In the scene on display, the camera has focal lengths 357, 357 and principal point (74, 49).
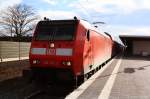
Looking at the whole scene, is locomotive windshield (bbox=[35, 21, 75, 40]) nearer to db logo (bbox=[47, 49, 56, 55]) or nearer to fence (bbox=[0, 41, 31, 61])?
db logo (bbox=[47, 49, 56, 55])

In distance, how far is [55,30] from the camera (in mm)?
13578

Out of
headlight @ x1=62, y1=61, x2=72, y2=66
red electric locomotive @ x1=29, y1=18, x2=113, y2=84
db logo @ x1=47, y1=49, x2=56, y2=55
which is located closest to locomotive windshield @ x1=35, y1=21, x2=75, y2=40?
red electric locomotive @ x1=29, y1=18, x2=113, y2=84

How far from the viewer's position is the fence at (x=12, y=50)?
115 feet

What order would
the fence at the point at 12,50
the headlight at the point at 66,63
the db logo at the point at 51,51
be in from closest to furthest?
the headlight at the point at 66,63
the db logo at the point at 51,51
the fence at the point at 12,50

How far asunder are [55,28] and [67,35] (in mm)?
638

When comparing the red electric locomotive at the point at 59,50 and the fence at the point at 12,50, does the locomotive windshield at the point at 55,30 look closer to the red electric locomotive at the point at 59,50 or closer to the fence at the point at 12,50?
the red electric locomotive at the point at 59,50

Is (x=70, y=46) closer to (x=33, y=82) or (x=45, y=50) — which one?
(x=45, y=50)

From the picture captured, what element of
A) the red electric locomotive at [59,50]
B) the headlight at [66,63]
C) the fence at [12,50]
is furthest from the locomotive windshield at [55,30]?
the fence at [12,50]

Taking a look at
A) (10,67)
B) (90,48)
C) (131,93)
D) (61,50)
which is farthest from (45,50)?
(10,67)

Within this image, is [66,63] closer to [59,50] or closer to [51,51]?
[59,50]

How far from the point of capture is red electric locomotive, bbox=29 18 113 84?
12.8 metres

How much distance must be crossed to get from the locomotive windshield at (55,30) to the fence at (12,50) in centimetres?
2014

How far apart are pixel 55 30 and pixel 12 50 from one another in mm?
24286

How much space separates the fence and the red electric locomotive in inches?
801
